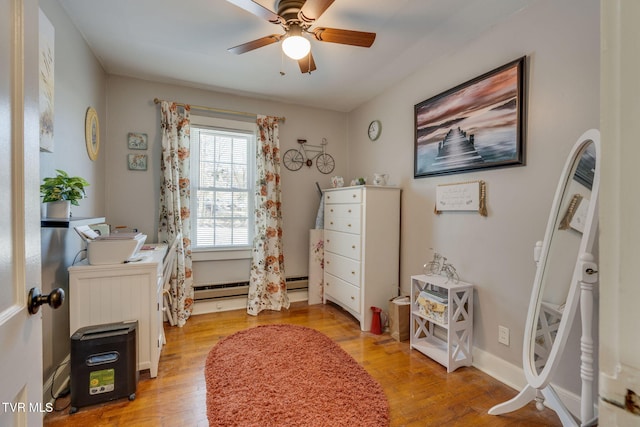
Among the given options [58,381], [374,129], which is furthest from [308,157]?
[58,381]

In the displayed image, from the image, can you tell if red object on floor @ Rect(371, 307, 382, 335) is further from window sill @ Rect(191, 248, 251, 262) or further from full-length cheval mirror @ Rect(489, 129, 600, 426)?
window sill @ Rect(191, 248, 251, 262)

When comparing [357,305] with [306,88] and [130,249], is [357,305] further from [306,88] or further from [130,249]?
[306,88]

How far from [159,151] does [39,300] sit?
109 inches

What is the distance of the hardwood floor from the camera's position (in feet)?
5.55

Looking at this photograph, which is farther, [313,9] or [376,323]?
[376,323]

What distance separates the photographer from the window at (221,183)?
11.1ft

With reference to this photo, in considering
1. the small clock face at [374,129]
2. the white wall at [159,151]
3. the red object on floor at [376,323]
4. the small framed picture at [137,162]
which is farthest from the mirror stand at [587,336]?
the small framed picture at [137,162]

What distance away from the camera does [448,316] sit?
7.18 feet

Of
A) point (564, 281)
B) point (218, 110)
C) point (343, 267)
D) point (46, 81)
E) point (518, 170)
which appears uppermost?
point (218, 110)

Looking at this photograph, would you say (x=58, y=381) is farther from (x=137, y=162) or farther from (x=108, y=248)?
(x=137, y=162)

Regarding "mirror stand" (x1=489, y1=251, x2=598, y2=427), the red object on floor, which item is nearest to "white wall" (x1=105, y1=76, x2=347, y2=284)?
the red object on floor

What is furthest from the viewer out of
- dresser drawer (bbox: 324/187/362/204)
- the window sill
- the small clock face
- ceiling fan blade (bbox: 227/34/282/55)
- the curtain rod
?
the small clock face

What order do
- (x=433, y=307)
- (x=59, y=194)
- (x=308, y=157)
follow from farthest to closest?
1. (x=308, y=157)
2. (x=433, y=307)
3. (x=59, y=194)

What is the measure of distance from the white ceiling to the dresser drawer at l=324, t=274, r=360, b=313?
215 centimetres
